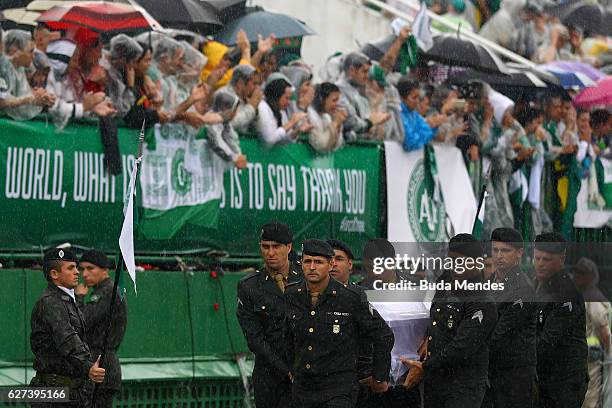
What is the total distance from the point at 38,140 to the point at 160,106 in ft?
5.01

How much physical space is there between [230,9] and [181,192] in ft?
10.9

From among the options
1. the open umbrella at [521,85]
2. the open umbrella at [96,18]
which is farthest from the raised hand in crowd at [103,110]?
the open umbrella at [521,85]

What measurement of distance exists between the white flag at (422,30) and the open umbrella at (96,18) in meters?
4.02

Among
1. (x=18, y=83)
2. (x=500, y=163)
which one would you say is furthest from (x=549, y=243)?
(x=18, y=83)

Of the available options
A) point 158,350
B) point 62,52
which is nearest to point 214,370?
point 158,350

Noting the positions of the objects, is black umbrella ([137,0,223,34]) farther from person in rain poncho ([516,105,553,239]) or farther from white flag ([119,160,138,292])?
white flag ([119,160,138,292])

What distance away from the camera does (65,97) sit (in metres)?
13.6

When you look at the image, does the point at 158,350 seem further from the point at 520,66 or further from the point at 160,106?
the point at 520,66

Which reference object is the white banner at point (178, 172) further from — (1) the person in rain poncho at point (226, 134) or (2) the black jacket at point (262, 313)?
(2) the black jacket at point (262, 313)

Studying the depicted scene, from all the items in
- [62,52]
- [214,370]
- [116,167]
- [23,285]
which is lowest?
[214,370]

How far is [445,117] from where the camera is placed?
16484 mm

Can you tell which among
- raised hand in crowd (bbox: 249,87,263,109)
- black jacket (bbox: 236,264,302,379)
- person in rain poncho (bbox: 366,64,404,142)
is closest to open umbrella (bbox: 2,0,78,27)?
raised hand in crowd (bbox: 249,87,263,109)

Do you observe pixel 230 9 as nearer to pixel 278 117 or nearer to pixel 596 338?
pixel 278 117

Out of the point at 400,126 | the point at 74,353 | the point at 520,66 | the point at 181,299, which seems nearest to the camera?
the point at 74,353
